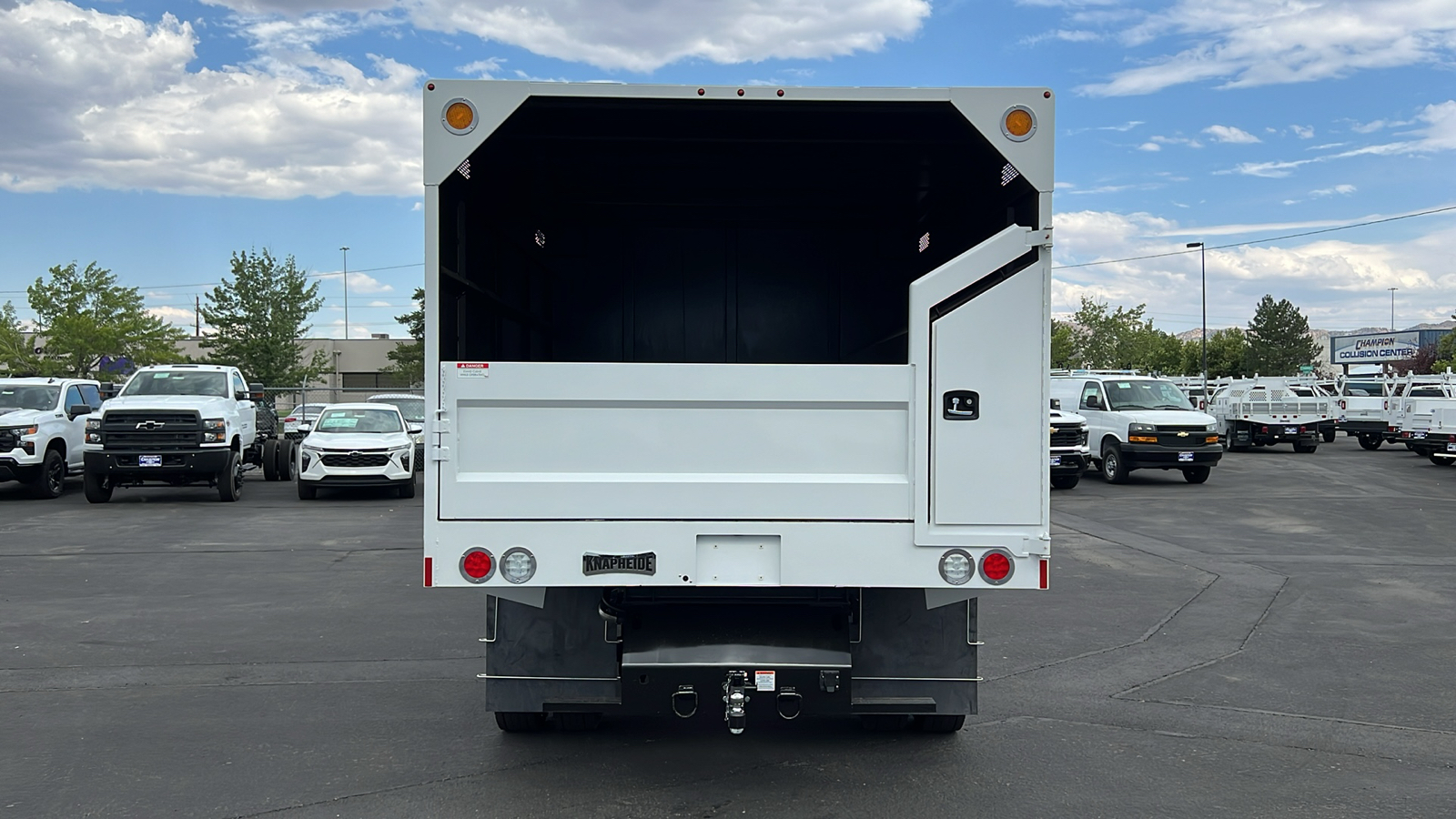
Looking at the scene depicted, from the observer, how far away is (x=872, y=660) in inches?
202

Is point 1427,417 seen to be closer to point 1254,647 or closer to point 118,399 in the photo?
point 1254,647

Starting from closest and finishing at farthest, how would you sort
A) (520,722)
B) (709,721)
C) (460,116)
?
(460,116) → (520,722) → (709,721)

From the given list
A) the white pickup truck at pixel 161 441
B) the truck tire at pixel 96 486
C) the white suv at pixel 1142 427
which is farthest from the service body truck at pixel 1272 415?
the truck tire at pixel 96 486

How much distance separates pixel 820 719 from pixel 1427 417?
26.4 metres

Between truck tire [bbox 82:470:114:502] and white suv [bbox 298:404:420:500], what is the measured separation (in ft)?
9.25

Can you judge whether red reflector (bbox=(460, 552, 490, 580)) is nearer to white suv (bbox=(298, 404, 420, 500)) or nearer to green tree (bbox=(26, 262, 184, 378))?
white suv (bbox=(298, 404, 420, 500))

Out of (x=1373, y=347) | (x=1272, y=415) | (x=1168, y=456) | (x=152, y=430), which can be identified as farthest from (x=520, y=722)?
(x=1373, y=347)

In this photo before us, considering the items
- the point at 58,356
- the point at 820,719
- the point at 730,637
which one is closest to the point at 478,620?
the point at 820,719

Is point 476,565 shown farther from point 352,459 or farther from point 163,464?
point 163,464

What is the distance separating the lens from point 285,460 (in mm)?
22328

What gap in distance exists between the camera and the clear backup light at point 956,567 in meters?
4.55

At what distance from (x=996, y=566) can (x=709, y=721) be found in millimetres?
2115

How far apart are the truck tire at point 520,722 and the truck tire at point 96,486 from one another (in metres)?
14.4

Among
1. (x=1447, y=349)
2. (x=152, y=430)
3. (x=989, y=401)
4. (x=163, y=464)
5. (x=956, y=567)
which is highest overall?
(x=1447, y=349)
